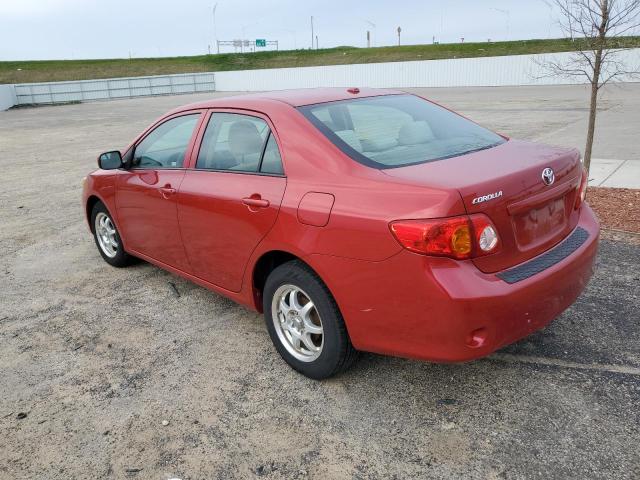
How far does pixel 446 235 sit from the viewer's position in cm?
250

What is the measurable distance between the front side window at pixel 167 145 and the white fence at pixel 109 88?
4008 cm

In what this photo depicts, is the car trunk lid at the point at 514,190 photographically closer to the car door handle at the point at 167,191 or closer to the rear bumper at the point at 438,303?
the rear bumper at the point at 438,303

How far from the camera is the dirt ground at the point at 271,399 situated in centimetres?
262

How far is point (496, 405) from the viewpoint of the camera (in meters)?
2.97

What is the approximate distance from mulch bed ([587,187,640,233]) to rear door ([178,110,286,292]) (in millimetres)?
3905

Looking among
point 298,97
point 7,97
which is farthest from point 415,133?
point 7,97

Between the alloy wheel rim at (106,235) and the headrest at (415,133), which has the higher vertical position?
the headrest at (415,133)

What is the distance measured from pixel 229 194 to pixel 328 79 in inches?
1666

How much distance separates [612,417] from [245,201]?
2.24 m

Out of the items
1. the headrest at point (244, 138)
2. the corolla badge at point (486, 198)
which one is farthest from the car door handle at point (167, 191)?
the corolla badge at point (486, 198)

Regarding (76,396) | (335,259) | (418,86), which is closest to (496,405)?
(335,259)

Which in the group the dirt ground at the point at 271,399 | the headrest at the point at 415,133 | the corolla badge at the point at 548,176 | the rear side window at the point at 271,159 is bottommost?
the dirt ground at the point at 271,399

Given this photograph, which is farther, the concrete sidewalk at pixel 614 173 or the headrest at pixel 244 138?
the concrete sidewalk at pixel 614 173

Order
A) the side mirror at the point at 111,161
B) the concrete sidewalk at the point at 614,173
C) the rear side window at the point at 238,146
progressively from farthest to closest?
the concrete sidewalk at the point at 614,173 < the side mirror at the point at 111,161 < the rear side window at the point at 238,146
